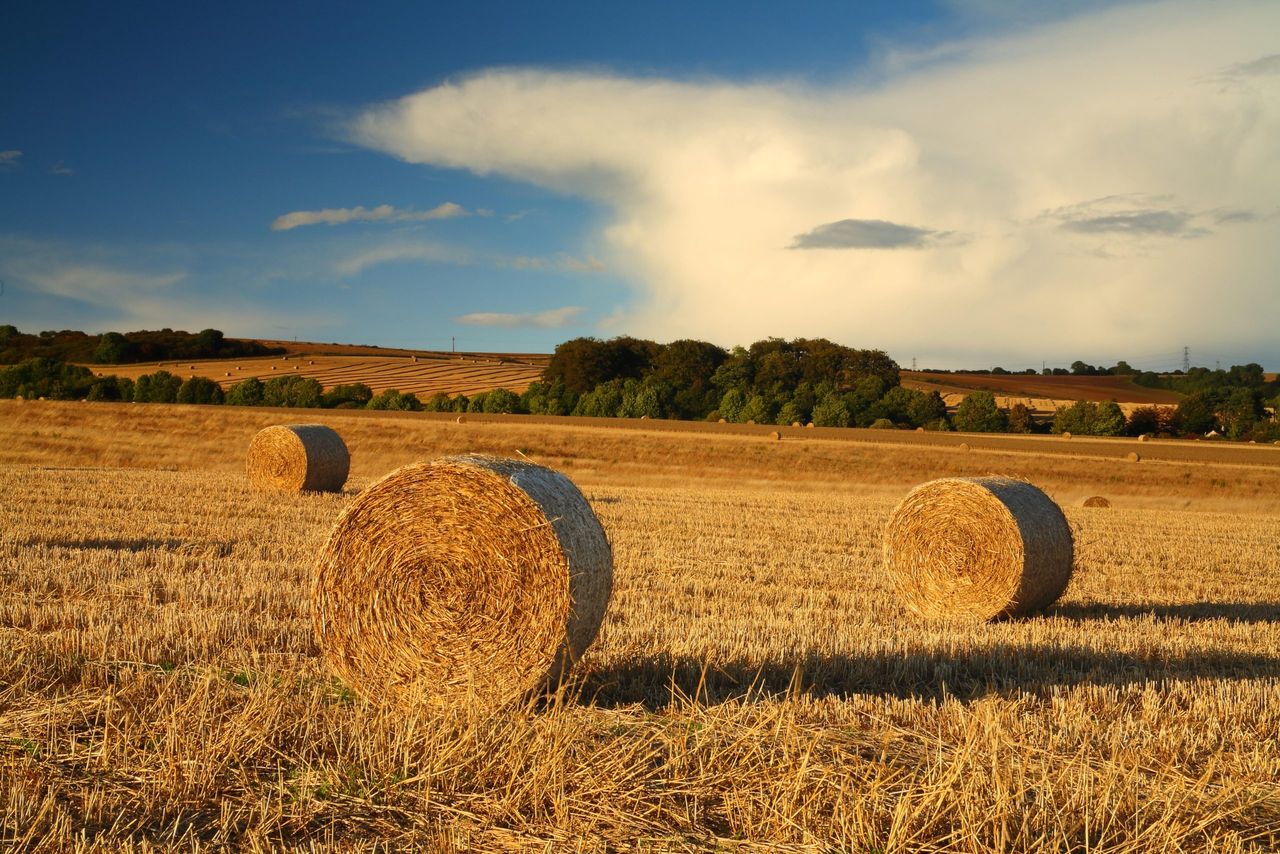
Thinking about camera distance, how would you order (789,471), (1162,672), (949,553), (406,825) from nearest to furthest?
(406,825) < (1162,672) < (949,553) < (789,471)

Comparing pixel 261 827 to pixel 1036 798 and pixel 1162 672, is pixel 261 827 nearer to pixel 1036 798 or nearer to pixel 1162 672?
pixel 1036 798

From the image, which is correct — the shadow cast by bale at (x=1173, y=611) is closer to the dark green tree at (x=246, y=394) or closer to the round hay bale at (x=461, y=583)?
the round hay bale at (x=461, y=583)

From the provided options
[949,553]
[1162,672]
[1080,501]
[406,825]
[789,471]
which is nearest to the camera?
[406,825]

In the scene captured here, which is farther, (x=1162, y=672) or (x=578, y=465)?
(x=578, y=465)

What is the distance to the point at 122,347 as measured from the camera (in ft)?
201

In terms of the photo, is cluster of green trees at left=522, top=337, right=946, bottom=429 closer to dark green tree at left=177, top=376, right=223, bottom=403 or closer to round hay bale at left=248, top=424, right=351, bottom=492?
dark green tree at left=177, top=376, right=223, bottom=403

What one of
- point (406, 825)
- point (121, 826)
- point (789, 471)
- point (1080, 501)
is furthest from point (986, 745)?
point (789, 471)

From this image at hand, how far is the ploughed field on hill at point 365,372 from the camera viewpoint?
5616 centimetres

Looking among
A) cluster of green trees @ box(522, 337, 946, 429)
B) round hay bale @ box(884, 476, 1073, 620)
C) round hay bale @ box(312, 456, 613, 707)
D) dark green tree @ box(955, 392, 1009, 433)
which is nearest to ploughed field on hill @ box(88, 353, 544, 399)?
cluster of green trees @ box(522, 337, 946, 429)

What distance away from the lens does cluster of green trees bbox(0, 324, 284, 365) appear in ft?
196

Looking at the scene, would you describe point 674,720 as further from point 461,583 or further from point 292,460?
point 292,460

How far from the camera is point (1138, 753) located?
5023mm

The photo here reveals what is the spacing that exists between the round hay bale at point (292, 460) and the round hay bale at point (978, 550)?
40.7 feet

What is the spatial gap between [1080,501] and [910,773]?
24.9 m
